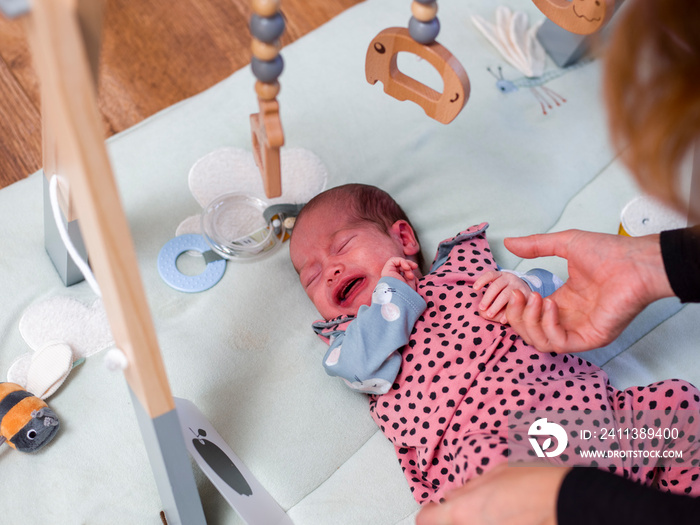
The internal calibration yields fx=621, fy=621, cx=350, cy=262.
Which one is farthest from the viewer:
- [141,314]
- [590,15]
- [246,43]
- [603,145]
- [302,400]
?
[246,43]

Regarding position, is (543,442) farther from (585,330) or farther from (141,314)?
(141,314)

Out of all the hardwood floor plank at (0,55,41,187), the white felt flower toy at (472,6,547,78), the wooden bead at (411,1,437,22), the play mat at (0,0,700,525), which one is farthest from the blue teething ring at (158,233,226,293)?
the white felt flower toy at (472,6,547,78)

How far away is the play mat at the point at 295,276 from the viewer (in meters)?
0.98

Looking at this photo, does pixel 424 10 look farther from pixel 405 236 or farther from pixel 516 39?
pixel 516 39

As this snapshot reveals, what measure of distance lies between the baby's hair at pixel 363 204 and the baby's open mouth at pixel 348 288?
0.11 m

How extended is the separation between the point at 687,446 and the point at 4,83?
1.65 m

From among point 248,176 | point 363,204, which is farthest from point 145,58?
point 363,204

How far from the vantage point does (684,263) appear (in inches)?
31.6

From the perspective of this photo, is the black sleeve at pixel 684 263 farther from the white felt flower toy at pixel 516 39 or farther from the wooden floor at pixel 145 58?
the wooden floor at pixel 145 58

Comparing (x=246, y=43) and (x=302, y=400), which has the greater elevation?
(x=246, y=43)

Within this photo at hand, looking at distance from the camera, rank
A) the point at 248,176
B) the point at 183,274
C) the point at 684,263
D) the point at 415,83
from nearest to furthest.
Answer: the point at 684,263, the point at 415,83, the point at 183,274, the point at 248,176

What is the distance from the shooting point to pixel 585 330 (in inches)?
35.5

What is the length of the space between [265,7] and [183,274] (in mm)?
656

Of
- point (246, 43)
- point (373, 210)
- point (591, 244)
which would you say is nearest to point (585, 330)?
point (591, 244)
